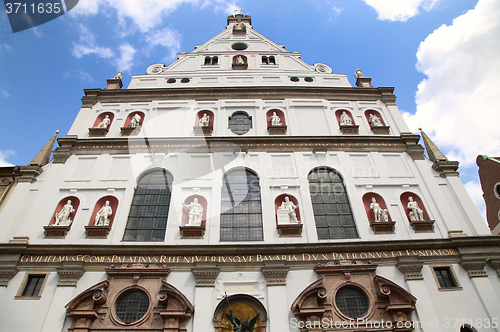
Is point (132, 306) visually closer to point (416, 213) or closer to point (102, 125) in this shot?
Result: point (102, 125)

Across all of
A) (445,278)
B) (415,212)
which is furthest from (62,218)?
(445,278)

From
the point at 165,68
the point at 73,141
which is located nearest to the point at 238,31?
the point at 165,68

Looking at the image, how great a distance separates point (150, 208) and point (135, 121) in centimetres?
587

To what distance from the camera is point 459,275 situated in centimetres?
1219

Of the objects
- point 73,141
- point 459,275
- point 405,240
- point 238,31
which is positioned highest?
point 238,31

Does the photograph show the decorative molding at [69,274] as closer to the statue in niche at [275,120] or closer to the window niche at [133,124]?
the window niche at [133,124]

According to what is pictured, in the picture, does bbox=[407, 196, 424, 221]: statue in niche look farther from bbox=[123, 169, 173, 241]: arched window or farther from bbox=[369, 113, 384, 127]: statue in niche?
bbox=[123, 169, 173, 241]: arched window

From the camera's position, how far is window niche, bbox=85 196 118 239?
13.1m

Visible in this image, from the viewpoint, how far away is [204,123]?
58.5ft

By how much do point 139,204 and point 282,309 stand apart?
7477 millimetres

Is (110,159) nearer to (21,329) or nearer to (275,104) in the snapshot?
(21,329)

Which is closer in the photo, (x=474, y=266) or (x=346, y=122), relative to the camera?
(x=474, y=266)

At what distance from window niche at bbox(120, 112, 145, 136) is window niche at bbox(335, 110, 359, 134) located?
10.9 metres

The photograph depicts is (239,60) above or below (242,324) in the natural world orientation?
above
